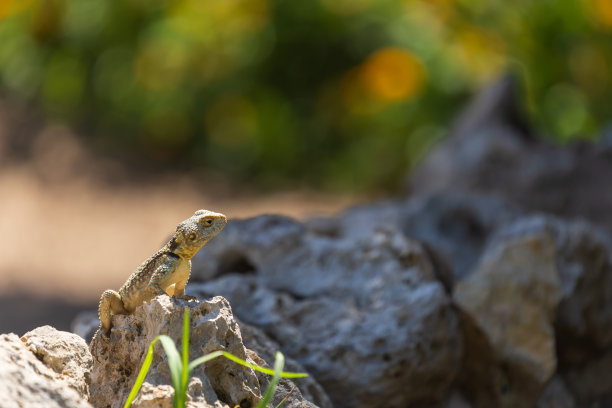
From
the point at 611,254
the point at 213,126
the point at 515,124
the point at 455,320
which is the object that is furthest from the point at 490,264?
the point at 213,126

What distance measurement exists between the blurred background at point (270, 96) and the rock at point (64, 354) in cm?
532

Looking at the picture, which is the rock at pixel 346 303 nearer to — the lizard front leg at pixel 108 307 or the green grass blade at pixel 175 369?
the lizard front leg at pixel 108 307

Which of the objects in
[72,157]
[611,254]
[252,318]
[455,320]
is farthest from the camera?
[72,157]

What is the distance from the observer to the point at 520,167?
5.72m

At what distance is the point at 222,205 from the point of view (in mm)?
7980

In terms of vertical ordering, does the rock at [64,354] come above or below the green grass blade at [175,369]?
above

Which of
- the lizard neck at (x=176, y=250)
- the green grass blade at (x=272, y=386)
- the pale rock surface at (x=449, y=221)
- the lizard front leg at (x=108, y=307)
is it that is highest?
the pale rock surface at (x=449, y=221)

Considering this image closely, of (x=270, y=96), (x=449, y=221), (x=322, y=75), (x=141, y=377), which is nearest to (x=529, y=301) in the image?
(x=449, y=221)

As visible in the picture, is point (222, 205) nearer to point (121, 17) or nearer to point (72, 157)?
point (72, 157)

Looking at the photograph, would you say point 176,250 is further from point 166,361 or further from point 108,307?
point 166,361

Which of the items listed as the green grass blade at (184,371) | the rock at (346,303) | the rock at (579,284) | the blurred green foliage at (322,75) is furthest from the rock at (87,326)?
the blurred green foliage at (322,75)

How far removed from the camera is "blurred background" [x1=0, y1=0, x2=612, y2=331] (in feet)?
26.8

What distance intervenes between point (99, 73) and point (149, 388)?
7120mm

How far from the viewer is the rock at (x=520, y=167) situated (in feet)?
18.2
